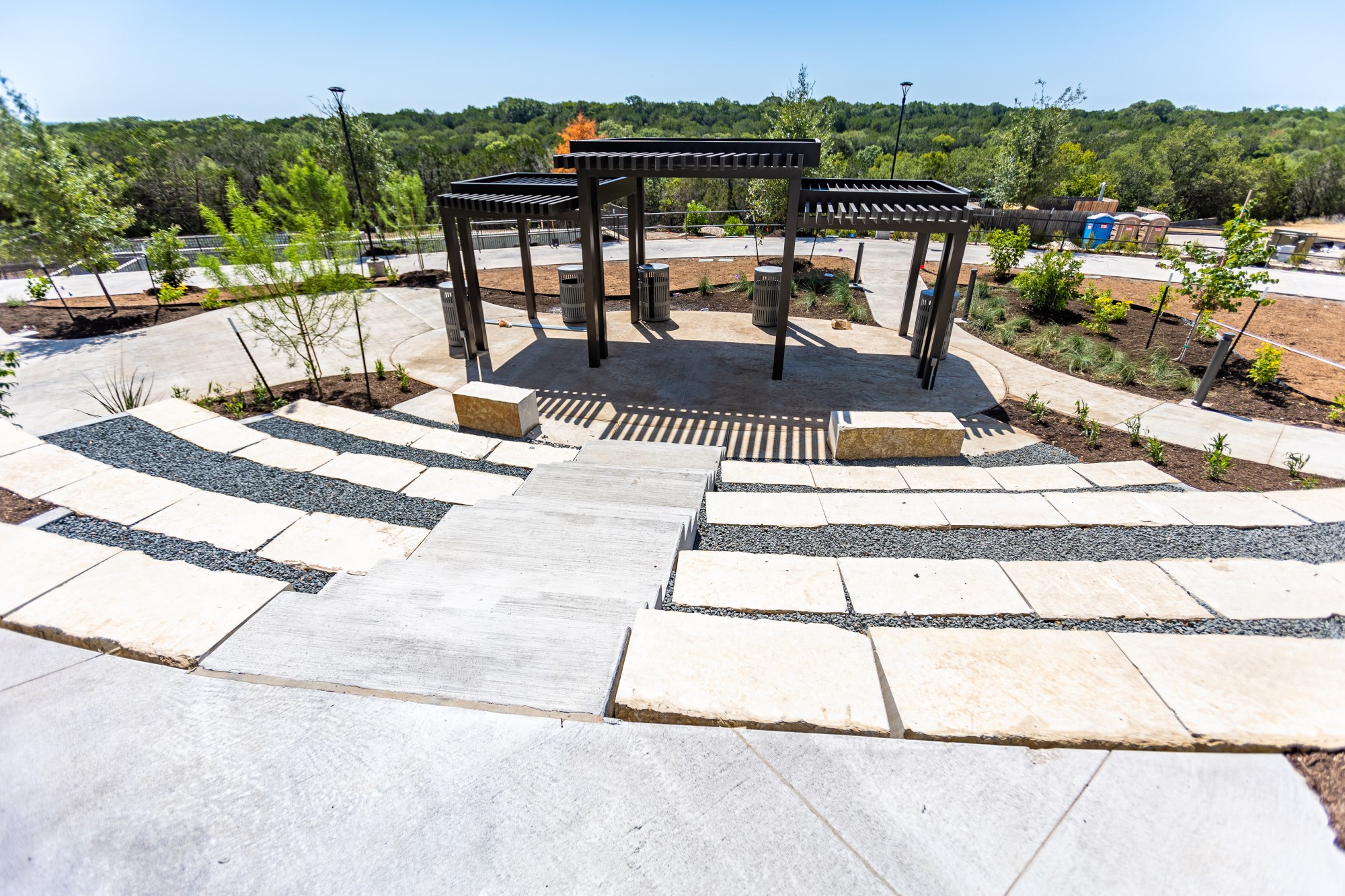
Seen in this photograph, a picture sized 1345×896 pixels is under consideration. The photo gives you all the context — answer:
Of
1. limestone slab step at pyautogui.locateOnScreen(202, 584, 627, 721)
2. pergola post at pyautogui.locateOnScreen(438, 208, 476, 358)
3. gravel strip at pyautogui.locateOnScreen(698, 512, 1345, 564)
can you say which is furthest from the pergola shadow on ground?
limestone slab step at pyautogui.locateOnScreen(202, 584, 627, 721)

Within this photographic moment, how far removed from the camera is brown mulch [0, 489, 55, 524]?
4.75 metres

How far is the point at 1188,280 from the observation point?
1055cm

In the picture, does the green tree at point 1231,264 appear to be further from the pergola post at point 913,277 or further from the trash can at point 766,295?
the trash can at point 766,295

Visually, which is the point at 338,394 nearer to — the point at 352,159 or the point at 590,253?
the point at 590,253

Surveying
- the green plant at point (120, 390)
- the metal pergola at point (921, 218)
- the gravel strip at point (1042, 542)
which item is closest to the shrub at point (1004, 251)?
the metal pergola at point (921, 218)

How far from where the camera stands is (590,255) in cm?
959

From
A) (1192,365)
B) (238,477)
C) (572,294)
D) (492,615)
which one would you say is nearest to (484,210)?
(572,294)

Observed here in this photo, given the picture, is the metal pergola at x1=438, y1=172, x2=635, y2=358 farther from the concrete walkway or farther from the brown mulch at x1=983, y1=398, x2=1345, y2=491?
the concrete walkway

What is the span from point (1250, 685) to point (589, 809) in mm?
3374

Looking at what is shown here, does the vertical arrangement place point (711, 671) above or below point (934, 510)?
above

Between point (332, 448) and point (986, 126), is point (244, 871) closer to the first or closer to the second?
point (332, 448)

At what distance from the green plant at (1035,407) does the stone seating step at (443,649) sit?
851cm

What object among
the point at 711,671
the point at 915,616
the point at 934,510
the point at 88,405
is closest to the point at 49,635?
the point at 711,671

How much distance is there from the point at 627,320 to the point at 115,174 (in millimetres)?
13807
